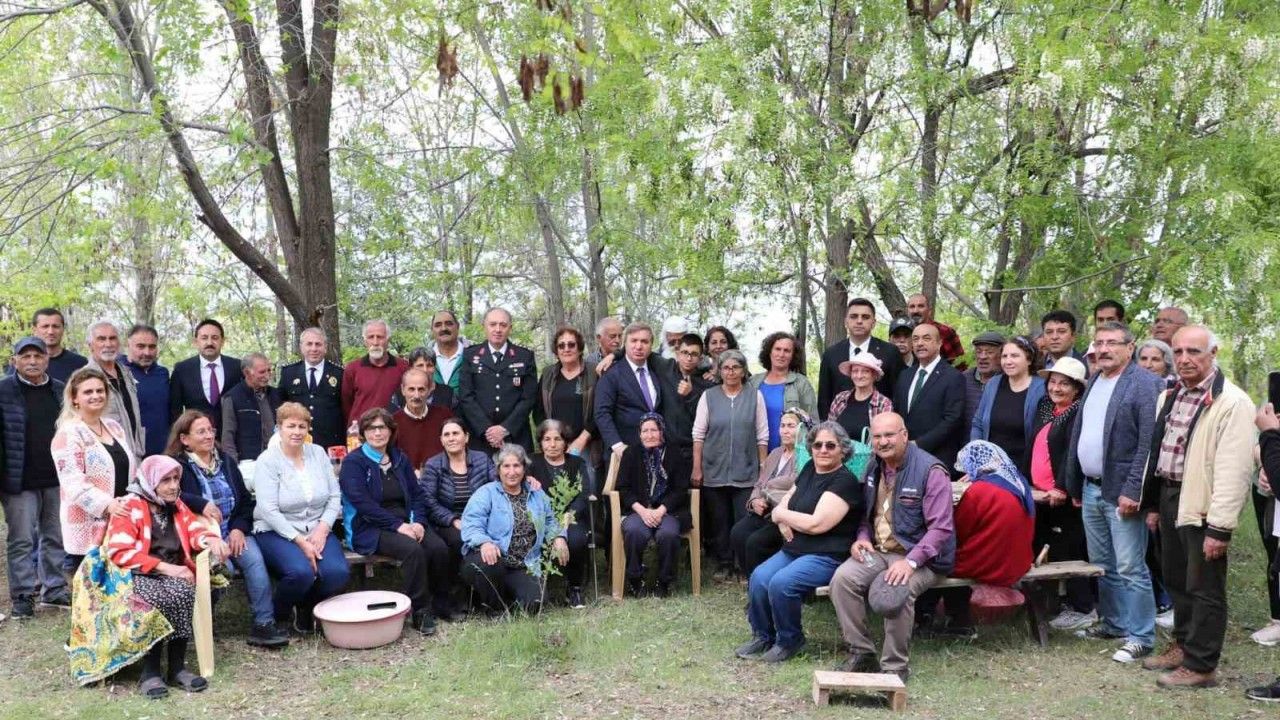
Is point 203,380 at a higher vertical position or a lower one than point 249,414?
higher

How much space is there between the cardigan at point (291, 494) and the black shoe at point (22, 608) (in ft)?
5.35

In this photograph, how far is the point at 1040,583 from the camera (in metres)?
5.86

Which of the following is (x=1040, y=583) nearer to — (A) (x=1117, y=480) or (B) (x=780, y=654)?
(A) (x=1117, y=480)

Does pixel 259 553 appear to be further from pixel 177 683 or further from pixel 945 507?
pixel 945 507

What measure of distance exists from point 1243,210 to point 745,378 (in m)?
3.69


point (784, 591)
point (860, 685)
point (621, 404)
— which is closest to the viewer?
point (860, 685)

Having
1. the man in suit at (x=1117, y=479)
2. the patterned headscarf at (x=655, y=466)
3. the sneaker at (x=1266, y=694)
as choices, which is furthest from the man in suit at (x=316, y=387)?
the sneaker at (x=1266, y=694)

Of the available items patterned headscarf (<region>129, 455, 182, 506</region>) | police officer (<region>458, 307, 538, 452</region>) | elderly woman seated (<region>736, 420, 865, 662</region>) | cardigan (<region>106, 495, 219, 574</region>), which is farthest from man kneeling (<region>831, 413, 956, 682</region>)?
patterned headscarf (<region>129, 455, 182, 506</region>)

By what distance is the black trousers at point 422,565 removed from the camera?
619cm

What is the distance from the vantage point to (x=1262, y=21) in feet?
24.6

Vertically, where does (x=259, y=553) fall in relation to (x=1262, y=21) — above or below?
below

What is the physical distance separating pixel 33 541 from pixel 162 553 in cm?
168

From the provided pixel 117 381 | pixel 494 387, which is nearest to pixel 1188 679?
pixel 494 387

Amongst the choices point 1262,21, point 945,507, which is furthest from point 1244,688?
point 1262,21
